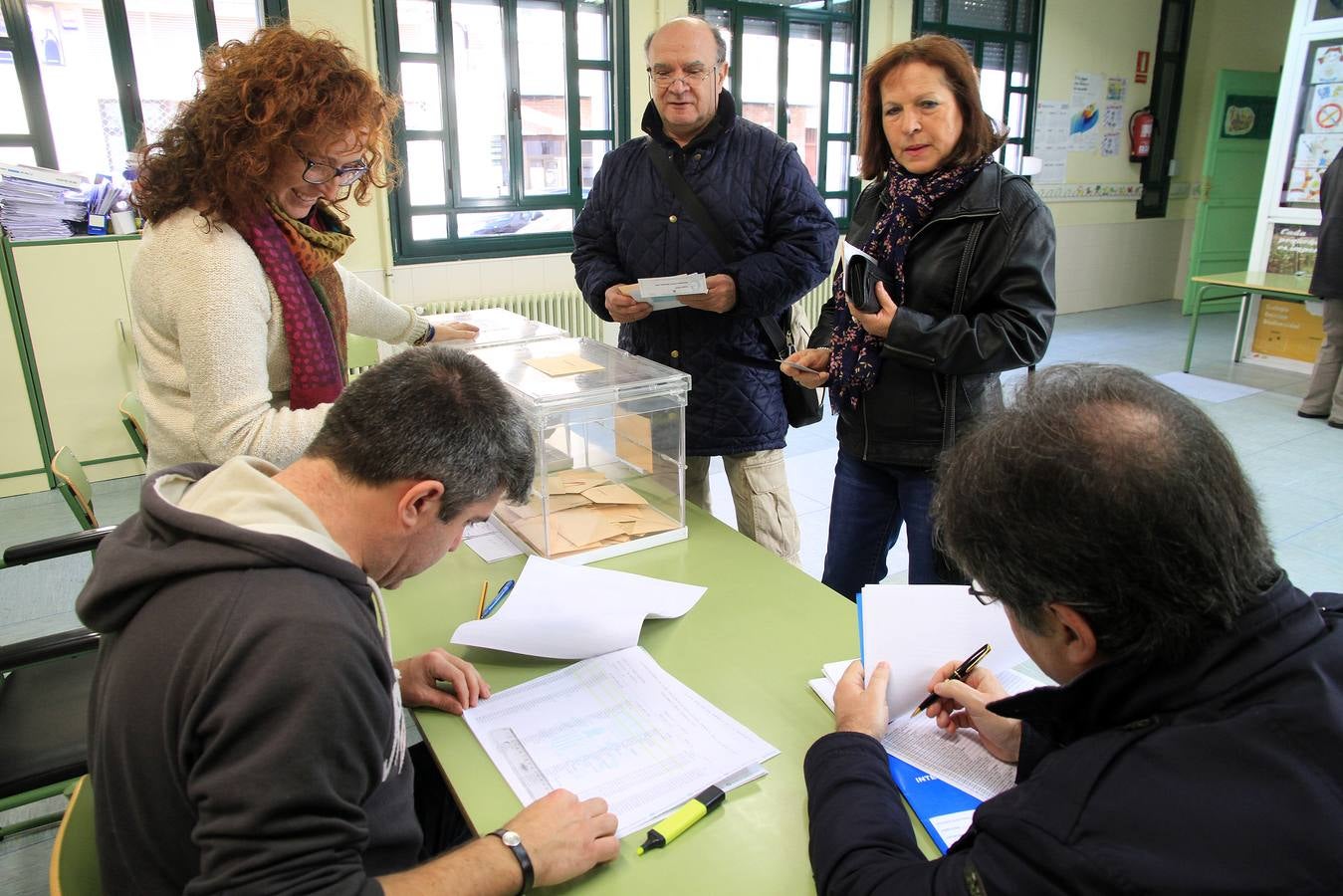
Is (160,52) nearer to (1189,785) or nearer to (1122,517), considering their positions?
(1122,517)

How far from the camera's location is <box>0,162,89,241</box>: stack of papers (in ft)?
12.0

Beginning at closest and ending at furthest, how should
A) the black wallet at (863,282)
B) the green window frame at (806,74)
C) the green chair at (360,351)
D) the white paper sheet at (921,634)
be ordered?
1. the white paper sheet at (921,634)
2. the black wallet at (863,282)
3. the green chair at (360,351)
4. the green window frame at (806,74)

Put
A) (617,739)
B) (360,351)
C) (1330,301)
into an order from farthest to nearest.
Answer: (1330,301) < (360,351) < (617,739)

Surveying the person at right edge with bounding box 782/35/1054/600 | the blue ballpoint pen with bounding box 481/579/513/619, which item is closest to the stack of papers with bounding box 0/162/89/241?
the blue ballpoint pen with bounding box 481/579/513/619

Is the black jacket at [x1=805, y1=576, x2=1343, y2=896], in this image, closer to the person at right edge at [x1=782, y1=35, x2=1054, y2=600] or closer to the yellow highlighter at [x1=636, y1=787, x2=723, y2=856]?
the yellow highlighter at [x1=636, y1=787, x2=723, y2=856]

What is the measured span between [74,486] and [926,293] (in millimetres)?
1837

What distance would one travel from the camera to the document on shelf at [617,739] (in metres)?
1.03

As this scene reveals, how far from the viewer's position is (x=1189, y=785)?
2.17 feet

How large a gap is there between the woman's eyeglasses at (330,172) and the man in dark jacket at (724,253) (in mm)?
764

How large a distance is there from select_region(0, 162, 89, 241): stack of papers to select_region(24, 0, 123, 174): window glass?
0.82 feet

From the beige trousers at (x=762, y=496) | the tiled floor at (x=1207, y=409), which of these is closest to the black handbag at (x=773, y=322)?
the beige trousers at (x=762, y=496)

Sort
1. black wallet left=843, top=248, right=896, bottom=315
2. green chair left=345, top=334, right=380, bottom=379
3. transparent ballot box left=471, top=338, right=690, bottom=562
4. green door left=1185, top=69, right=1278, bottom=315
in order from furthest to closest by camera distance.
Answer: green door left=1185, top=69, right=1278, bottom=315 < green chair left=345, top=334, right=380, bottom=379 < black wallet left=843, top=248, right=896, bottom=315 < transparent ballot box left=471, top=338, right=690, bottom=562

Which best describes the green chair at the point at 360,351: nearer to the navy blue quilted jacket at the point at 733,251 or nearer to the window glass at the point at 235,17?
the navy blue quilted jacket at the point at 733,251

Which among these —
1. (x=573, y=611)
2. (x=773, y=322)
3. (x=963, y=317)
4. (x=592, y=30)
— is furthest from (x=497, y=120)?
(x=573, y=611)
